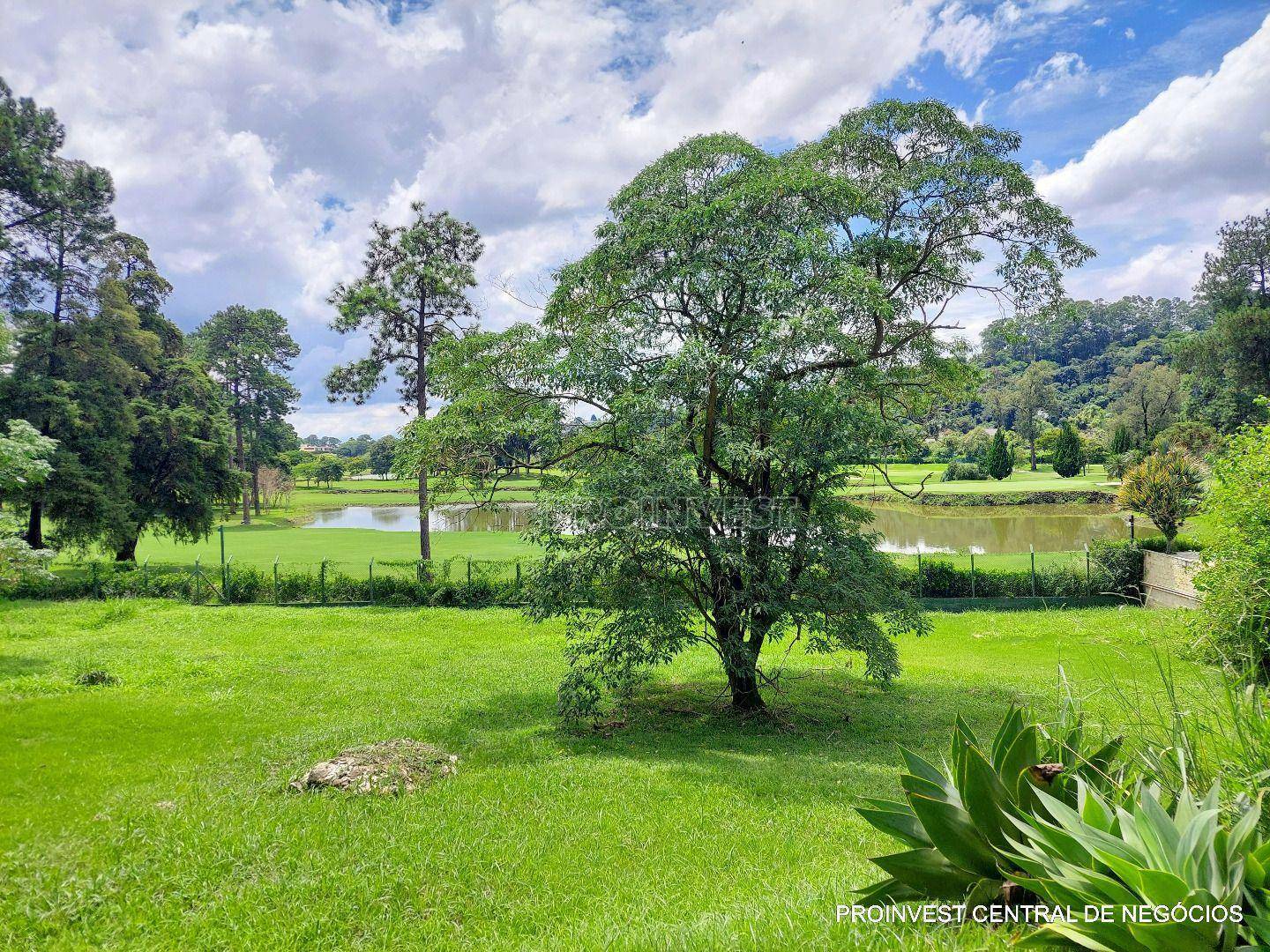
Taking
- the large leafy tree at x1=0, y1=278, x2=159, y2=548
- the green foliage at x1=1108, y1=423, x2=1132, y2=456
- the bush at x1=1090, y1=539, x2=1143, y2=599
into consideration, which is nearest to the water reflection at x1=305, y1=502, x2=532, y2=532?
the large leafy tree at x1=0, y1=278, x2=159, y2=548

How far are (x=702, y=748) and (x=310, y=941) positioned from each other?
5.23m

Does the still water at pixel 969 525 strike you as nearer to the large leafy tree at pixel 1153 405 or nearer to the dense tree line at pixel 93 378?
the dense tree line at pixel 93 378

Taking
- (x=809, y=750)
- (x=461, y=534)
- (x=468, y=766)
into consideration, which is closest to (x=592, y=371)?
(x=468, y=766)

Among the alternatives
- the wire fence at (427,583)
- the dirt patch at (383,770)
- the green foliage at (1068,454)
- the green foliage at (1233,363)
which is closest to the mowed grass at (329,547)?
the wire fence at (427,583)

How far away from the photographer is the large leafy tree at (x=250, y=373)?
42344 mm

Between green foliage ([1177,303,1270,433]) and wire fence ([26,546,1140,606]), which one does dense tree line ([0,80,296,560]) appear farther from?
green foliage ([1177,303,1270,433])

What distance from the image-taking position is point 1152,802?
1810mm

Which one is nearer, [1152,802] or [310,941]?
[1152,802]

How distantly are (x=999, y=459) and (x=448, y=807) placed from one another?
176ft

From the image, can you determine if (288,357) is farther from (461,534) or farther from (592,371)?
(592,371)

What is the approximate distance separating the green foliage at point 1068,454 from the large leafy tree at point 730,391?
160 ft

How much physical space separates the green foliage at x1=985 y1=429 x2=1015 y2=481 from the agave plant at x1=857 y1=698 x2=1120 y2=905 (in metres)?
54.1

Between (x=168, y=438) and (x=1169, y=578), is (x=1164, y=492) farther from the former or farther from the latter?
(x=168, y=438)

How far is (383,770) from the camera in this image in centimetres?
609
